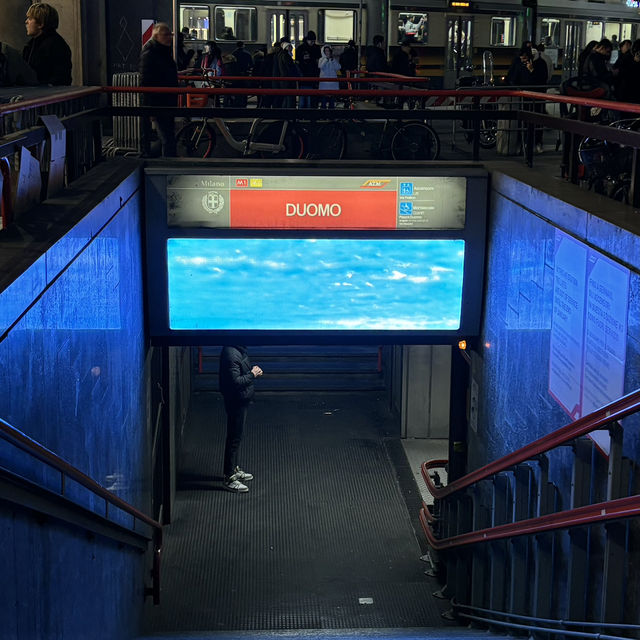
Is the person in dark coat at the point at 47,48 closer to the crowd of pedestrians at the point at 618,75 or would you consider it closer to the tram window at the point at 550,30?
the crowd of pedestrians at the point at 618,75

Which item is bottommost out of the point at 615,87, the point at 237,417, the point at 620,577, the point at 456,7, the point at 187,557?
the point at 187,557

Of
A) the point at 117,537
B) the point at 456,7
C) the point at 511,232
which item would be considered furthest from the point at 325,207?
the point at 456,7

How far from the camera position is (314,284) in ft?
28.7

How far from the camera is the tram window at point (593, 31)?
24859mm

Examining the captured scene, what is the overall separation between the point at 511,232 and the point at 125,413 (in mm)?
3143

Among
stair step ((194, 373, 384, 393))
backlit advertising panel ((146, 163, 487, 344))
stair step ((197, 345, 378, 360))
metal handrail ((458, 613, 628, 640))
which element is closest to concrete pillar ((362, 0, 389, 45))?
stair step ((197, 345, 378, 360))

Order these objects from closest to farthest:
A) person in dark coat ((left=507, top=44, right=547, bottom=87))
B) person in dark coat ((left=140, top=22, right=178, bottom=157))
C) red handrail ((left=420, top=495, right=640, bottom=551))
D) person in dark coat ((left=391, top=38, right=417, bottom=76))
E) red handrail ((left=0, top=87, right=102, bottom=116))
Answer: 1. red handrail ((left=420, top=495, right=640, bottom=551))
2. red handrail ((left=0, top=87, right=102, bottom=116))
3. person in dark coat ((left=140, top=22, right=178, bottom=157))
4. person in dark coat ((left=507, top=44, right=547, bottom=87))
5. person in dark coat ((left=391, top=38, right=417, bottom=76))

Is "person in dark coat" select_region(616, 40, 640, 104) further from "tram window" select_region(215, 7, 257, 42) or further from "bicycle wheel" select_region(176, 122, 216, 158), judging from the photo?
"tram window" select_region(215, 7, 257, 42)

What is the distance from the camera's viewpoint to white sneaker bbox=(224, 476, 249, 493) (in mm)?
10836

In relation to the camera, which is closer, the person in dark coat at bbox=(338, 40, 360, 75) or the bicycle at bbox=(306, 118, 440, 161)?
the bicycle at bbox=(306, 118, 440, 161)

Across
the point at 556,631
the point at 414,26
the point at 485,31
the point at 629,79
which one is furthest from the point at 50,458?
the point at 485,31

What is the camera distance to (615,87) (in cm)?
1136

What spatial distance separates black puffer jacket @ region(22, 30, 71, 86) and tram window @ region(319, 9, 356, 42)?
14.1 m

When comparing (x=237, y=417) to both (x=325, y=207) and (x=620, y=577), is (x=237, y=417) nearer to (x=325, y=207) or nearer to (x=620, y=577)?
(x=325, y=207)
